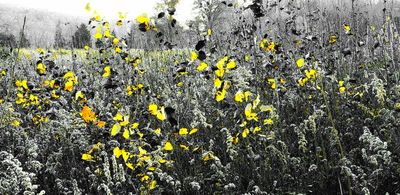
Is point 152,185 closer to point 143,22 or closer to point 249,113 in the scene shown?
point 249,113

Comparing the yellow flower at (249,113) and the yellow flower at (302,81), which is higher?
the yellow flower at (302,81)

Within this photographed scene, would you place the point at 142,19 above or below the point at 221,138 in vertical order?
above

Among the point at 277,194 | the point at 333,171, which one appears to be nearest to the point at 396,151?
the point at 333,171

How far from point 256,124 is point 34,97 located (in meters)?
2.11

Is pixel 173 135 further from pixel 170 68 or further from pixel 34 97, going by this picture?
pixel 170 68

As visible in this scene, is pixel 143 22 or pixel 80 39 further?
pixel 80 39

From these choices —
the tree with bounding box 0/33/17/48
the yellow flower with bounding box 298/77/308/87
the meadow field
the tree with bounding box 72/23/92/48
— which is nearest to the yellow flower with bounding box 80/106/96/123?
the meadow field

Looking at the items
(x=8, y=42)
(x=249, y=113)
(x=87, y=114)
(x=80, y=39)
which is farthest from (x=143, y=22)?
(x=80, y=39)

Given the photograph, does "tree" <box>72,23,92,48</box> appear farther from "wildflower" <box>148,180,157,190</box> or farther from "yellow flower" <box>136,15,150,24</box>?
"wildflower" <box>148,180,157,190</box>

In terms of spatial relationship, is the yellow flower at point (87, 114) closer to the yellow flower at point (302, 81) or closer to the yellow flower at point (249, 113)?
the yellow flower at point (249, 113)

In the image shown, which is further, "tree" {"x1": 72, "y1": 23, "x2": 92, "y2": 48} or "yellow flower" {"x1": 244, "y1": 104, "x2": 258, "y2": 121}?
"tree" {"x1": 72, "y1": 23, "x2": 92, "y2": 48}

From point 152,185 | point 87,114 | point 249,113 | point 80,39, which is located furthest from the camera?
point 80,39

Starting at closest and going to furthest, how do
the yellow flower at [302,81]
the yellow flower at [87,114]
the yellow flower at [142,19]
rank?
the yellow flower at [87,114] < the yellow flower at [142,19] < the yellow flower at [302,81]

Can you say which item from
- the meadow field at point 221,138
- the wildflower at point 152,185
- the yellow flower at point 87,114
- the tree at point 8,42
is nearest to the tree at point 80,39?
the tree at point 8,42
